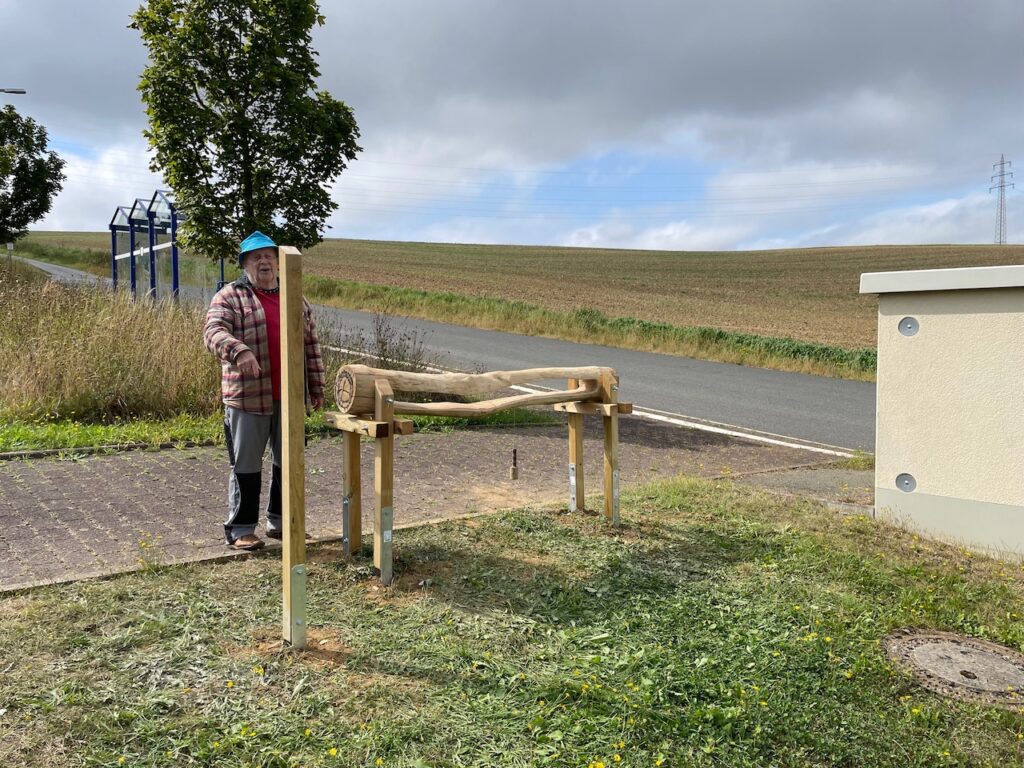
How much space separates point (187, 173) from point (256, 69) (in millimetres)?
1450

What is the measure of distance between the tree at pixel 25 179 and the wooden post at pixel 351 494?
120 ft

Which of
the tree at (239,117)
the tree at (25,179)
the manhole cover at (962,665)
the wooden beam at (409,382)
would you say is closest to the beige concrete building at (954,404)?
the manhole cover at (962,665)

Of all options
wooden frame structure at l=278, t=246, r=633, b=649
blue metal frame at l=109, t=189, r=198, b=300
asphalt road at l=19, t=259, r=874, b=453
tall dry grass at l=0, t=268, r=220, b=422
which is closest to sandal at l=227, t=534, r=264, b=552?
wooden frame structure at l=278, t=246, r=633, b=649

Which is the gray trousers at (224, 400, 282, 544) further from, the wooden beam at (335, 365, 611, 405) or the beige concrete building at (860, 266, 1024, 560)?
the beige concrete building at (860, 266, 1024, 560)

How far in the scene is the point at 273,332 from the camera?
4.99m

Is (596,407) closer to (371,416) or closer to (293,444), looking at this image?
(371,416)

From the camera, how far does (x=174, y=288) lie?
15.0 meters

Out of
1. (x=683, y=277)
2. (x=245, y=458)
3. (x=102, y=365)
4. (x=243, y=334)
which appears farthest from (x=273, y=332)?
(x=683, y=277)

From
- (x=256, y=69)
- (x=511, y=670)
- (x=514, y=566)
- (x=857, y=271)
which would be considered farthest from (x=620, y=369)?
(x=857, y=271)

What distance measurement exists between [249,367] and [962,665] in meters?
3.95

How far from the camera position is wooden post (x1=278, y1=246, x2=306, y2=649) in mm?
3713

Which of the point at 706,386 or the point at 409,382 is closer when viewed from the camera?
the point at 409,382

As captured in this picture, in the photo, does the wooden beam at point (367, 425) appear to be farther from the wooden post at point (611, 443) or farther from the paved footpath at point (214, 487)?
the wooden post at point (611, 443)

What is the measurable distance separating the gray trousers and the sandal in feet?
0.07
